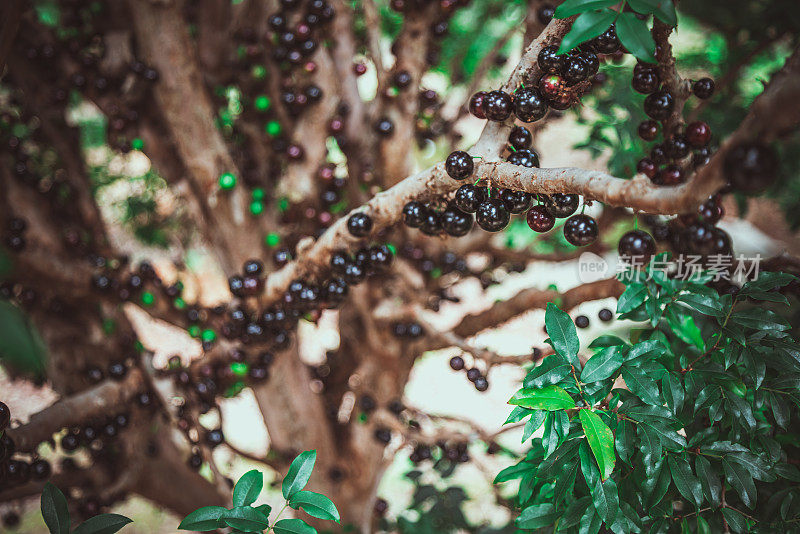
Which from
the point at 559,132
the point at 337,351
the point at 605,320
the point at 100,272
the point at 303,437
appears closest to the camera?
the point at 605,320

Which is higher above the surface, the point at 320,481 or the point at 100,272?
the point at 100,272

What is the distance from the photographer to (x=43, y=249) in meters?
2.04

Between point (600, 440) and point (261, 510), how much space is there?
703mm

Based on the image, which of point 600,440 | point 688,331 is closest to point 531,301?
point 688,331

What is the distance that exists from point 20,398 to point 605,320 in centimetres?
676

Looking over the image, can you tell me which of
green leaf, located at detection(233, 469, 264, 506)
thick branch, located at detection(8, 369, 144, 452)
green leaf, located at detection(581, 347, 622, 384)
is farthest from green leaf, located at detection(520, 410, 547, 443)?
thick branch, located at detection(8, 369, 144, 452)

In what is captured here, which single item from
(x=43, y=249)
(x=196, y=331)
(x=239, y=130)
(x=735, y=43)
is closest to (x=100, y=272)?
(x=43, y=249)

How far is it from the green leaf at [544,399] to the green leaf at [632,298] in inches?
13.8

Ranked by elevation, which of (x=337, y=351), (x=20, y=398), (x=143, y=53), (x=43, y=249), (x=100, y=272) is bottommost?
(x=20, y=398)

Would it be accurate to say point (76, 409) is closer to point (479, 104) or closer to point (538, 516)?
point (538, 516)

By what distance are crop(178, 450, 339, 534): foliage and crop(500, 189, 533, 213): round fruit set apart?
732 mm

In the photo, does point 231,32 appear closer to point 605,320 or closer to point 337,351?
point 337,351

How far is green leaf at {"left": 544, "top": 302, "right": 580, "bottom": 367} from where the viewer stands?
1142mm

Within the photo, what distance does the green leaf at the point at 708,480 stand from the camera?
110 cm
